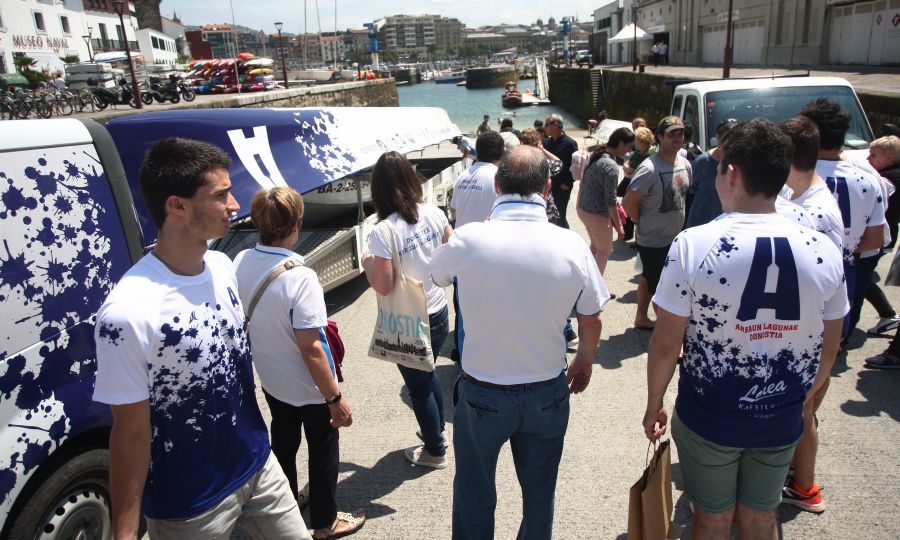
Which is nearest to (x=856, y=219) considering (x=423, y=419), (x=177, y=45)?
(x=423, y=419)

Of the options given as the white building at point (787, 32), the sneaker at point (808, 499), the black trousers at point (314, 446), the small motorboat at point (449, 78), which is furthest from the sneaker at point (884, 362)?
the small motorboat at point (449, 78)

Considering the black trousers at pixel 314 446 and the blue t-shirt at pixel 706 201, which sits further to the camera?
the blue t-shirt at pixel 706 201

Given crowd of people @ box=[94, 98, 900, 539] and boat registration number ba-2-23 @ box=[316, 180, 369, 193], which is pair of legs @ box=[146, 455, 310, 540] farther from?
boat registration number ba-2-23 @ box=[316, 180, 369, 193]

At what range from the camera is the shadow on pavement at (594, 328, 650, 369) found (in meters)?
5.07

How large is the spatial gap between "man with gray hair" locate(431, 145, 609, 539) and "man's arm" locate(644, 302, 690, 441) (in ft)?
0.91

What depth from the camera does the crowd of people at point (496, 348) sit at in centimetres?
191

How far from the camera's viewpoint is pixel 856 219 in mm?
3510

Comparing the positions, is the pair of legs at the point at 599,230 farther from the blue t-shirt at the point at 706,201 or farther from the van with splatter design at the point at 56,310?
the van with splatter design at the point at 56,310

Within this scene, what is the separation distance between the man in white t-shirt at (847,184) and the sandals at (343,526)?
10.1ft

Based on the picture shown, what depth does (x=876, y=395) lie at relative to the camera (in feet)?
13.9

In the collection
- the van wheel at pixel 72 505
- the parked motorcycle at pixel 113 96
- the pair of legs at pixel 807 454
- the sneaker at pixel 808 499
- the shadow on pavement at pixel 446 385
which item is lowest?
the shadow on pavement at pixel 446 385

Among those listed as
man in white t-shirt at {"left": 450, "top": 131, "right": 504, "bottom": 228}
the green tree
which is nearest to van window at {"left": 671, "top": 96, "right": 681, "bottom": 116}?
man in white t-shirt at {"left": 450, "top": 131, "right": 504, "bottom": 228}

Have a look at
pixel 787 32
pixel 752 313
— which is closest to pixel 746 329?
pixel 752 313

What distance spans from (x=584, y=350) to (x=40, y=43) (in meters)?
45.3
